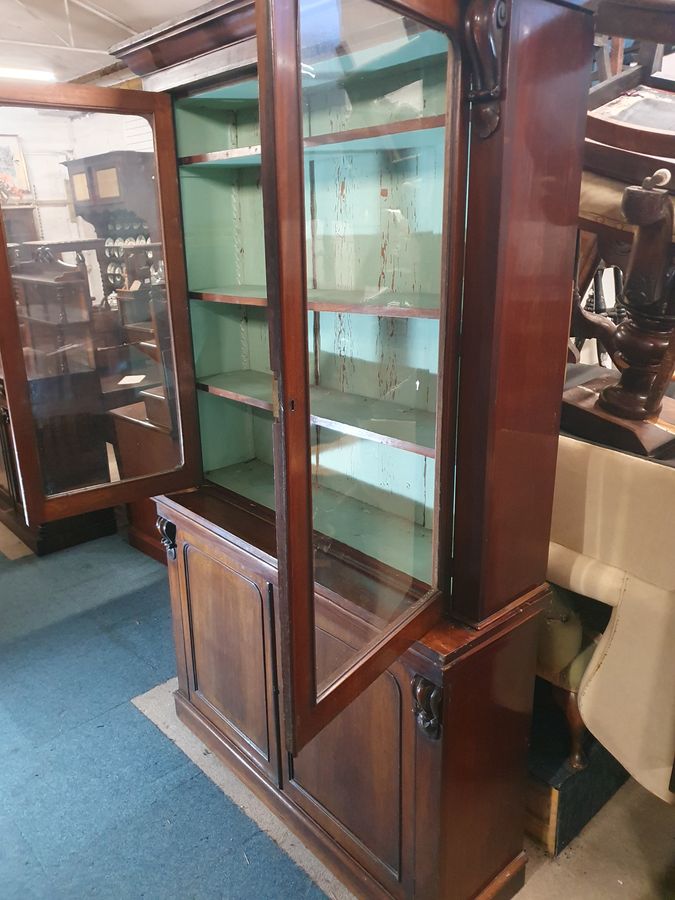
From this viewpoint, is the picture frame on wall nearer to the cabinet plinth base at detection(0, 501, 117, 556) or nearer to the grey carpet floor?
the grey carpet floor

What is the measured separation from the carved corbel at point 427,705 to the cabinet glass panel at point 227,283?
0.81m

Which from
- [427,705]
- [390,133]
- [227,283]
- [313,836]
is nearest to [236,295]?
[227,283]

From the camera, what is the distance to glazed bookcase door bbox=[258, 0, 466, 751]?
93 cm

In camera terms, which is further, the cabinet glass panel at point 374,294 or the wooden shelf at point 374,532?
the wooden shelf at point 374,532

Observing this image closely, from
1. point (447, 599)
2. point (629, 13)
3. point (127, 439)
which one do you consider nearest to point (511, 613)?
point (447, 599)

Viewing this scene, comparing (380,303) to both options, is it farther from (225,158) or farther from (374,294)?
(225,158)

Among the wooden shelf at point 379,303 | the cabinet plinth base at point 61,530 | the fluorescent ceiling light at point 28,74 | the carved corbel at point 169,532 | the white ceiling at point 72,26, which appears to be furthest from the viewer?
the fluorescent ceiling light at point 28,74

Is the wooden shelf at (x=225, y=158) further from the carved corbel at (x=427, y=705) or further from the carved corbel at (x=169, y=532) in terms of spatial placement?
the carved corbel at (x=427, y=705)

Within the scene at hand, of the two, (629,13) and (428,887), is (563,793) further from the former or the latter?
(629,13)

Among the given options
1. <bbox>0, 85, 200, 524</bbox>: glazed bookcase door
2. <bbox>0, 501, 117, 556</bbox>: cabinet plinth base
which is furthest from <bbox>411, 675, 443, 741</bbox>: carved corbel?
<bbox>0, 501, 117, 556</bbox>: cabinet plinth base

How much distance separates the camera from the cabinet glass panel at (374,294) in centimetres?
121

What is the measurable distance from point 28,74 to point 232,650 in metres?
4.84

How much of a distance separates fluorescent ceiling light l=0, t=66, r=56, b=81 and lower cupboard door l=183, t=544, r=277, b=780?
4.35 meters

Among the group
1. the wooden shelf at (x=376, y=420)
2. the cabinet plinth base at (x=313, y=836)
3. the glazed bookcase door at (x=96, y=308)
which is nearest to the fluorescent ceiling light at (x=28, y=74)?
the glazed bookcase door at (x=96, y=308)
